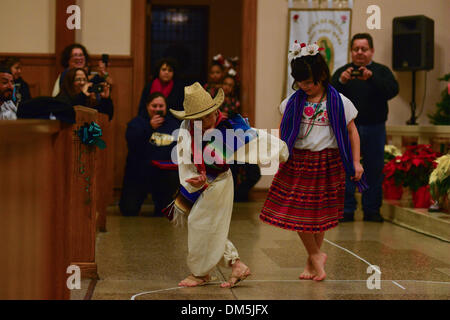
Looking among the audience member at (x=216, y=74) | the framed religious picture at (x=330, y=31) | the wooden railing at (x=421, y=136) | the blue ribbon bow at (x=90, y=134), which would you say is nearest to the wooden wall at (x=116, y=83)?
the audience member at (x=216, y=74)

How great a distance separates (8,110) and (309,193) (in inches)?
85.0

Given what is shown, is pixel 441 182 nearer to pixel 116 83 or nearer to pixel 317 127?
pixel 317 127

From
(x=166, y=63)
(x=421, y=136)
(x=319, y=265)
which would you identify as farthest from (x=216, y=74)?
(x=319, y=265)

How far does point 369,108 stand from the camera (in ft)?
20.9

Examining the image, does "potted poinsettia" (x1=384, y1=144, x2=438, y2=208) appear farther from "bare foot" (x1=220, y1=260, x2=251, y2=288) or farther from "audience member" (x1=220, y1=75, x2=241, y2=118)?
"bare foot" (x1=220, y1=260, x2=251, y2=288)

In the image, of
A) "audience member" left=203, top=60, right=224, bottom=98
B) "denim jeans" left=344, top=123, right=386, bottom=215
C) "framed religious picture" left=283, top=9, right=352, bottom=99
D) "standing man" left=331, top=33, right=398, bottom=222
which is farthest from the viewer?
"framed religious picture" left=283, top=9, right=352, bottom=99

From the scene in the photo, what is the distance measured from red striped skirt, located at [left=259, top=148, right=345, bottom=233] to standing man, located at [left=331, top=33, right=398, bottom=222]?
2155 millimetres

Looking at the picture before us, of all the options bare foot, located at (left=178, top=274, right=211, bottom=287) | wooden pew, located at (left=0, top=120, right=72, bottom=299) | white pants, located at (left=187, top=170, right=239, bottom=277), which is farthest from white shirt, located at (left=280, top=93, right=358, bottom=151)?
wooden pew, located at (left=0, top=120, right=72, bottom=299)

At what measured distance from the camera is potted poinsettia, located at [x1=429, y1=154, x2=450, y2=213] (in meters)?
5.63

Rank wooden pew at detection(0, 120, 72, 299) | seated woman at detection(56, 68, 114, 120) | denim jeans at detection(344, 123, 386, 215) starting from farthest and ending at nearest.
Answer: denim jeans at detection(344, 123, 386, 215), seated woman at detection(56, 68, 114, 120), wooden pew at detection(0, 120, 72, 299)

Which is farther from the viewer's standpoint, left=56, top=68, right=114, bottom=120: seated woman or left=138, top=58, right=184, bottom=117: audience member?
left=138, top=58, right=184, bottom=117: audience member

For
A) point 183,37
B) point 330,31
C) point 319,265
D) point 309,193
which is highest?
point 183,37

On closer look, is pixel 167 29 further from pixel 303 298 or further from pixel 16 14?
pixel 303 298
